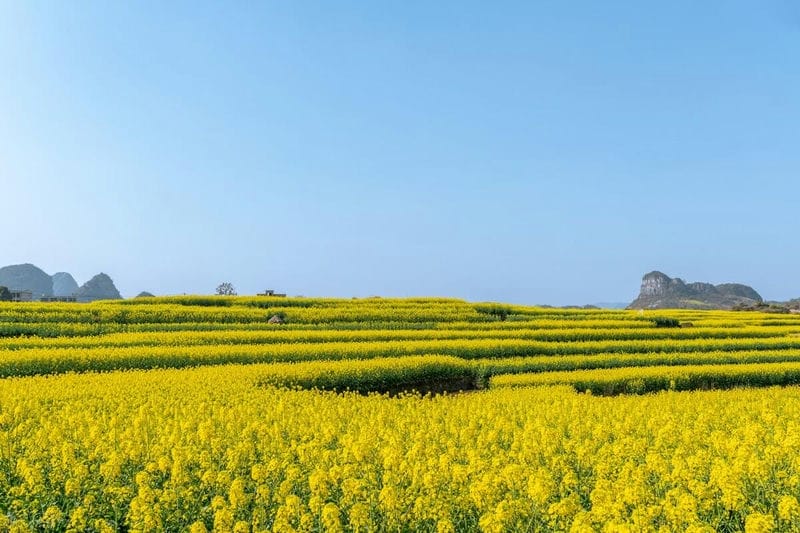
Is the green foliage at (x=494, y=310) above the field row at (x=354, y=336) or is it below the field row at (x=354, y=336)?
above

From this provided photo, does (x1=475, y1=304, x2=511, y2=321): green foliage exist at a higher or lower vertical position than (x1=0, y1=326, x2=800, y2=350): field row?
higher

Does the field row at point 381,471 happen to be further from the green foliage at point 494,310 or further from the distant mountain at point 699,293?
the distant mountain at point 699,293

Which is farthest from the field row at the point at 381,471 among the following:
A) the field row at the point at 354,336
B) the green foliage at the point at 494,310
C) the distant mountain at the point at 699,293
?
the distant mountain at the point at 699,293

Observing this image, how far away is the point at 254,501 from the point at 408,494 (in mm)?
1691

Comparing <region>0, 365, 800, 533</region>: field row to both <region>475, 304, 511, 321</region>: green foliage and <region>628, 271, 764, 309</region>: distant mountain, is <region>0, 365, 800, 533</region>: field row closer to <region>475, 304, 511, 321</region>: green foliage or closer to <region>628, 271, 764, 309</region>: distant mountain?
<region>475, 304, 511, 321</region>: green foliage

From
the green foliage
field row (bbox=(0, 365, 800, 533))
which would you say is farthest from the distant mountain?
field row (bbox=(0, 365, 800, 533))

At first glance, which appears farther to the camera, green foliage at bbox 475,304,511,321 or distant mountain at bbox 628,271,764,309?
distant mountain at bbox 628,271,764,309

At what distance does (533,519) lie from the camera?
17.6ft

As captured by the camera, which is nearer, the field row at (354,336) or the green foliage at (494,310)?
Result: the field row at (354,336)

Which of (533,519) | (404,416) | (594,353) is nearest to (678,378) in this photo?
(594,353)

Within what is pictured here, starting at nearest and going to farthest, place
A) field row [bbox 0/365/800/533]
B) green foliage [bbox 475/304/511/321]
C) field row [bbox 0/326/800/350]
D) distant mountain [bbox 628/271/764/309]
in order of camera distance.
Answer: field row [bbox 0/365/800/533], field row [bbox 0/326/800/350], green foliage [bbox 475/304/511/321], distant mountain [bbox 628/271/764/309]

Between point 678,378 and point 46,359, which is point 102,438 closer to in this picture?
point 46,359

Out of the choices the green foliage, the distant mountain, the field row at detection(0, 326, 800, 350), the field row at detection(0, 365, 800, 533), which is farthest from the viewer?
the distant mountain

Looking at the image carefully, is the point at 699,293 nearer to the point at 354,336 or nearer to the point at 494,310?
the point at 494,310
